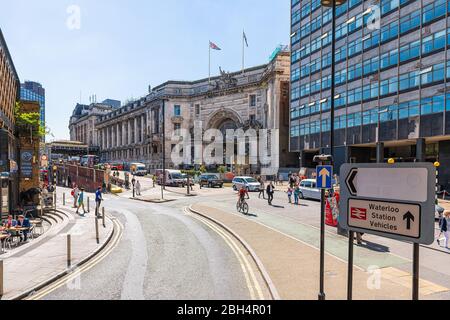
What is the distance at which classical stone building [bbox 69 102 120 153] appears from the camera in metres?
135

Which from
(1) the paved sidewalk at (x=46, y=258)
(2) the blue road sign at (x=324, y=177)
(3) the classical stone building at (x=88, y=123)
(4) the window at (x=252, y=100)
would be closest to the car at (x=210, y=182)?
(1) the paved sidewalk at (x=46, y=258)

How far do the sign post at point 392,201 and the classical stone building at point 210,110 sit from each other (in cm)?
5003

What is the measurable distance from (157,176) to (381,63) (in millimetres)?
34583

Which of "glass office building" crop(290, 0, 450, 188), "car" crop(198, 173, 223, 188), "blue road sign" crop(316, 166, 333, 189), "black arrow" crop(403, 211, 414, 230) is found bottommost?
"car" crop(198, 173, 223, 188)

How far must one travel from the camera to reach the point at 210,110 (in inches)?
3137

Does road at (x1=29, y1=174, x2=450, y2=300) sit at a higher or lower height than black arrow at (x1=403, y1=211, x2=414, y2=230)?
lower

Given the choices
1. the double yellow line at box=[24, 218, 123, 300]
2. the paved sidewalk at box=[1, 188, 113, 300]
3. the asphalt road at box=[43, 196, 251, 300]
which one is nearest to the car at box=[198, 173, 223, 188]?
the paved sidewalk at box=[1, 188, 113, 300]

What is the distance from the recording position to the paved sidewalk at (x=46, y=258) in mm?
9321

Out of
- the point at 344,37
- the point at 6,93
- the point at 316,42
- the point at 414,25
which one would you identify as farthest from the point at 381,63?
the point at 6,93

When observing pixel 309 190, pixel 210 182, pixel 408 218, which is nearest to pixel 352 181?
pixel 408 218

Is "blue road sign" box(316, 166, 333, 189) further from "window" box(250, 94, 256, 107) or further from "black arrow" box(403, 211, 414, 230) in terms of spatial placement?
"window" box(250, 94, 256, 107)

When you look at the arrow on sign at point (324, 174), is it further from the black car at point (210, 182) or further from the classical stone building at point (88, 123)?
the classical stone building at point (88, 123)

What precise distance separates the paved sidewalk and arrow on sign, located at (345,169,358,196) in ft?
27.8

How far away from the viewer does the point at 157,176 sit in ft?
166
